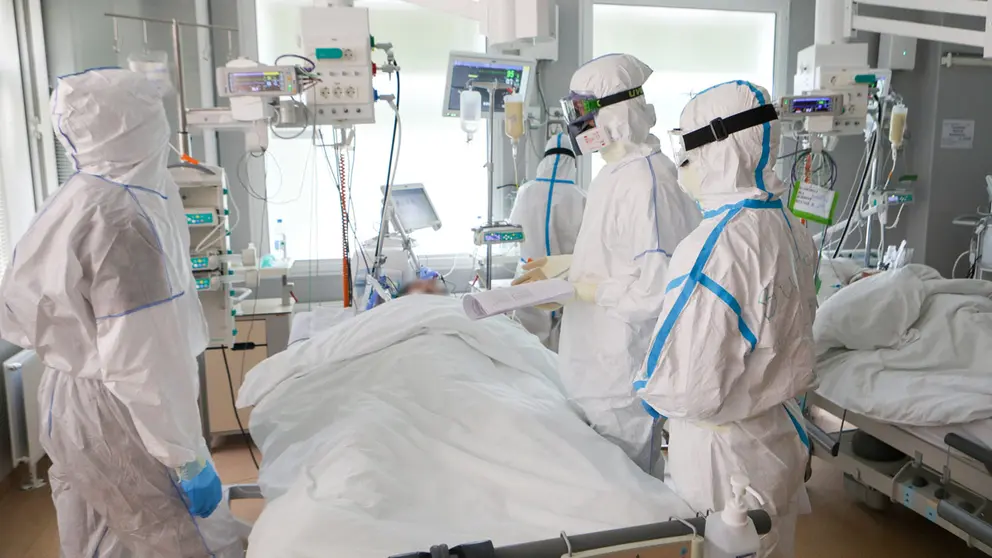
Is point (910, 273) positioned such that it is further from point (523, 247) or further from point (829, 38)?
point (523, 247)

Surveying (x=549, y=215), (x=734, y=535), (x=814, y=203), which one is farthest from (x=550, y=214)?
(x=734, y=535)

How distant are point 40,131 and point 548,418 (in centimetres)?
322

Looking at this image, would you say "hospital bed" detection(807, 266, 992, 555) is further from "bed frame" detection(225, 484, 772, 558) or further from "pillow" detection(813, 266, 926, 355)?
"bed frame" detection(225, 484, 772, 558)

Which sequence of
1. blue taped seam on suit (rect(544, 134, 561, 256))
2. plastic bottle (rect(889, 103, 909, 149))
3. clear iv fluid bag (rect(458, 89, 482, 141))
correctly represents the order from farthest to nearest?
clear iv fluid bag (rect(458, 89, 482, 141)) → plastic bottle (rect(889, 103, 909, 149)) → blue taped seam on suit (rect(544, 134, 561, 256))

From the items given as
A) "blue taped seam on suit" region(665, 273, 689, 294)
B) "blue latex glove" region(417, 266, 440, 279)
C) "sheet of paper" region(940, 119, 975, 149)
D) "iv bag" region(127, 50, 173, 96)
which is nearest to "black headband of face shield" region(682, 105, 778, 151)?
"blue taped seam on suit" region(665, 273, 689, 294)

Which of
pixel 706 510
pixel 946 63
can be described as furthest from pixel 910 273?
pixel 946 63

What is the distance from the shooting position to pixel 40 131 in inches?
143

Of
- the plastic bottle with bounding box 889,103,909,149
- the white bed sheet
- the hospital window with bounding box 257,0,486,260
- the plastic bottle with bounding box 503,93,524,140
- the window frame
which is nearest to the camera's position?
the white bed sheet

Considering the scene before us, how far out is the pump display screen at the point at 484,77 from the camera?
13.4 ft

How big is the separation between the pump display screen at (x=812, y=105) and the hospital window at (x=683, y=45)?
166 centimetres

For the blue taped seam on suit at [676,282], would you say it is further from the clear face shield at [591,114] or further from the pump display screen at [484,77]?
the pump display screen at [484,77]

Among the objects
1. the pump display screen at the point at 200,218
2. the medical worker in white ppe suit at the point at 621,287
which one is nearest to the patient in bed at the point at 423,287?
the pump display screen at the point at 200,218

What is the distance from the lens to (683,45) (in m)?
5.02

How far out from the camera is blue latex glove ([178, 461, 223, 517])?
72.7 inches
